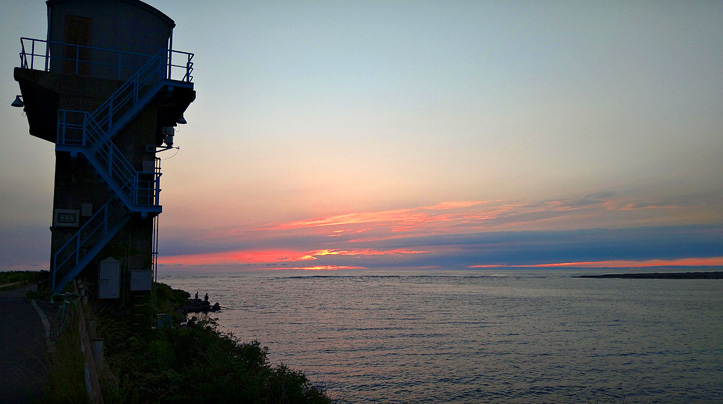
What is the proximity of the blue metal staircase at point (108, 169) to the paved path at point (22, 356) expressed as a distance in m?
2.87

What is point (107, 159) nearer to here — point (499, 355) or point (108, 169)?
point (108, 169)

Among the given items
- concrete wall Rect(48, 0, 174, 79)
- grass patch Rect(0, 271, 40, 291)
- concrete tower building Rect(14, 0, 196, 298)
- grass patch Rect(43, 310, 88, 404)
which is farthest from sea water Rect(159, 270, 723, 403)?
concrete wall Rect(48, 0, 174, 79)

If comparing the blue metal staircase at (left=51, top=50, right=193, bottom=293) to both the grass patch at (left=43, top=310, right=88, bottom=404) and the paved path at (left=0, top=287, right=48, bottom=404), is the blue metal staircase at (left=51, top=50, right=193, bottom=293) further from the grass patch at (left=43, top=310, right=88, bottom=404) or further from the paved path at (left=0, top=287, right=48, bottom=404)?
the grass patch at (left=43, top=310, right=88, bottom=404)

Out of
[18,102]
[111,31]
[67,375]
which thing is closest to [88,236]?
[18,102]

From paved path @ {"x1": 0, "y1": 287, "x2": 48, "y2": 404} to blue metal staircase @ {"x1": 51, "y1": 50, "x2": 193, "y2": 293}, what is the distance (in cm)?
287

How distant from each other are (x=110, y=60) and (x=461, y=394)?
66.2ft

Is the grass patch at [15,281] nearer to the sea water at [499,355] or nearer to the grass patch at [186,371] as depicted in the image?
the grass patch at [186,371]

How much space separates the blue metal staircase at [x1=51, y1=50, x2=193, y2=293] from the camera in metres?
16.7

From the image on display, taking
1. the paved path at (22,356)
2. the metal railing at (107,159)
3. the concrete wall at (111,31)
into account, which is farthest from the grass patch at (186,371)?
the concrete wall at (111,31)

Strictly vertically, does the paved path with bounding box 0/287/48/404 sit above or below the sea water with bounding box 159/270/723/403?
above

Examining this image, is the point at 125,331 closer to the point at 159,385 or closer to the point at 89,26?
the point at 159,385

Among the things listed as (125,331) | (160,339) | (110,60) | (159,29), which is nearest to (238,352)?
(160,339)

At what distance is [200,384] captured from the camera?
11742 millimetres

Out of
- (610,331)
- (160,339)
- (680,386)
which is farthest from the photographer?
(610,331)
